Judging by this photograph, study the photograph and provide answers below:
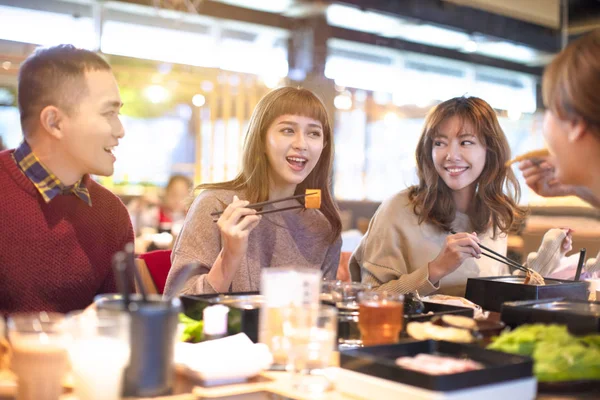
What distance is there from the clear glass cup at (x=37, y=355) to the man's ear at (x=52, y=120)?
0.88 m

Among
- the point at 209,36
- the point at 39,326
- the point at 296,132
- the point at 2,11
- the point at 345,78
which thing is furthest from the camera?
the point at 345,78

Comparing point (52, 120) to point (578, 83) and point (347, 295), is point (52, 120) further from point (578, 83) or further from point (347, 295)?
point (578, 83)

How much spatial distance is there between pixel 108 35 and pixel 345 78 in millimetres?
3210

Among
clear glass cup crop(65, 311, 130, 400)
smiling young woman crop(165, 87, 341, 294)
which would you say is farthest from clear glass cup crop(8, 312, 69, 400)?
smiling young woman crop(165, 87, 341, 294)

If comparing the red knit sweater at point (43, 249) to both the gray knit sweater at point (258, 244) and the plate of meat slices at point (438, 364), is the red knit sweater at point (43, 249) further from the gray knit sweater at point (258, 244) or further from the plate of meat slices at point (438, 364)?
the plate of meat slices at point (438, 364)

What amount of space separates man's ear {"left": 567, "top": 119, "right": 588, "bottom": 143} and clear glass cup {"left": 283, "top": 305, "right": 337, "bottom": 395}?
69 cm

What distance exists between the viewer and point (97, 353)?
1191mm

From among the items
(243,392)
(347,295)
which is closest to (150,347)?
(243,392)

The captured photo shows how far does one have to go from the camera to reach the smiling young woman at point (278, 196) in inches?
98.0

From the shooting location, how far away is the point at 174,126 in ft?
31.6

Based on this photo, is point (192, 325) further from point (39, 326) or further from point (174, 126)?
point (174, 126)

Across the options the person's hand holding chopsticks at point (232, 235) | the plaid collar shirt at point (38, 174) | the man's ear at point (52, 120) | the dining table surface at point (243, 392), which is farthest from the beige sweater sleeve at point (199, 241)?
the dining table surface at point (243, 392)

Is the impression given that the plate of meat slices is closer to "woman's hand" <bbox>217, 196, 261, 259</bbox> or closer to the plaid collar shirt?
"woman's hand" <bbox>217, 196, 261, 259</bbox>

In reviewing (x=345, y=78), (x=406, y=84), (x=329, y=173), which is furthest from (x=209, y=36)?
(x=329, y=173)
